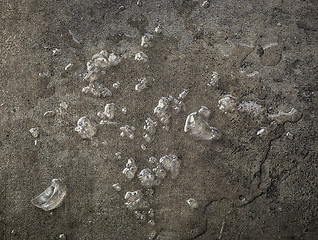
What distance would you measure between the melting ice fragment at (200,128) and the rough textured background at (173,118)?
0.03 meters

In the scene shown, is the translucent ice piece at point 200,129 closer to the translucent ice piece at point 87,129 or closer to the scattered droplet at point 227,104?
the scattered droplet at point 227,104

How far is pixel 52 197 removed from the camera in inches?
56.4

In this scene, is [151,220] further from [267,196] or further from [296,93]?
[296,93]

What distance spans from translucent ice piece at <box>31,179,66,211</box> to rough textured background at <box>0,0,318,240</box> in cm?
3

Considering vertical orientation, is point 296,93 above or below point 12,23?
below

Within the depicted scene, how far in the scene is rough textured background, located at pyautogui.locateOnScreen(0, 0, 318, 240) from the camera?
Result: 1.44 m

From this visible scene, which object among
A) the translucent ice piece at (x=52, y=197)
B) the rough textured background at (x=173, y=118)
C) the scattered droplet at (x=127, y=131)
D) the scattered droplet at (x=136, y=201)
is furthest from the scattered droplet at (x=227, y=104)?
the translucent ice piece at (x=52, y=197)

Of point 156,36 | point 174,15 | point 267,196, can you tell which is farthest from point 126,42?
point 267,196

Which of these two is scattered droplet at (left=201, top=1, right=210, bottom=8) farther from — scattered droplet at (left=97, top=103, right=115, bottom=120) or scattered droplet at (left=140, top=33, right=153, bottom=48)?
scattered droplet at (left=97, top=103, right=115, bottom=120)

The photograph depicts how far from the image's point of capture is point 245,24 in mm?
1551

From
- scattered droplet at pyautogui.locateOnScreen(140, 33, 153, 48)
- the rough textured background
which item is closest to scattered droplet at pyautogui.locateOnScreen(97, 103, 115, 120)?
the rough textured background

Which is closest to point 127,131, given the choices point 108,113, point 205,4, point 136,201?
point 108,113

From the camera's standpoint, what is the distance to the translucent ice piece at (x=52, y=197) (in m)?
1.43

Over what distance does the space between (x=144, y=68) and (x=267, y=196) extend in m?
0.88
